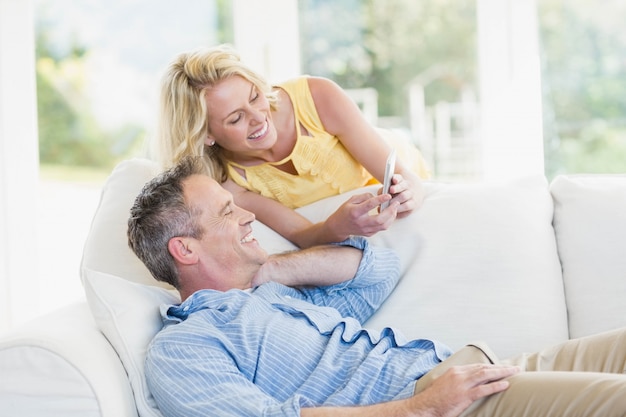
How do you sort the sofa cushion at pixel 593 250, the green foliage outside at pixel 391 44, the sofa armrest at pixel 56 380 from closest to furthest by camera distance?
the sofa armrest at pixel 56 380, the sofa cushion at pixel 593 250, the green foliage outside at pixel 391 44

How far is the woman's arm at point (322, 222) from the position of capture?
2082 millimetres

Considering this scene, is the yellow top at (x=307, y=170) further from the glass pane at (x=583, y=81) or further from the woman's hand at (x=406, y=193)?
the glass pane at (x=583, y=81)

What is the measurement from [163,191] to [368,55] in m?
2.36

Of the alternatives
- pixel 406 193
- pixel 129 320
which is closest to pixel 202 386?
pixel 129 320

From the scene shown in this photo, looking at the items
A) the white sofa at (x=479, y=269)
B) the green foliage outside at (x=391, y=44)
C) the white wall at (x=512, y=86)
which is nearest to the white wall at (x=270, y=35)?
the green foliage outside at (x=391, y=44)

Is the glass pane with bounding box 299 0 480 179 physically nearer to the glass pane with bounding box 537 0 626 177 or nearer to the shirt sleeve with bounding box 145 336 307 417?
the glass pane with bounding box 537 0 626 177

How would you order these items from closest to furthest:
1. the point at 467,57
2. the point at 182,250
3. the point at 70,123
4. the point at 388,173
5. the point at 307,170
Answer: the point at 182,250
the point at 388,173
the point at 307,170
the point at 467,57
the point at 70,123

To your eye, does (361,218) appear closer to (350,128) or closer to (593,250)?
(350,128)

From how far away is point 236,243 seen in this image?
6.37 ft

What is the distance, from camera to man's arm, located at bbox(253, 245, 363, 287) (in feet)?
6.70

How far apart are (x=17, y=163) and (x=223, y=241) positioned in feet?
7.52

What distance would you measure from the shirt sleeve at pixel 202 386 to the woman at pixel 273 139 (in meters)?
0.62

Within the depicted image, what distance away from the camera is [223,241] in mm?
1936

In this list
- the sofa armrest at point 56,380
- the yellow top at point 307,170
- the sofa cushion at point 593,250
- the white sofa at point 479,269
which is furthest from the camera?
the yellow top at point 307,170
